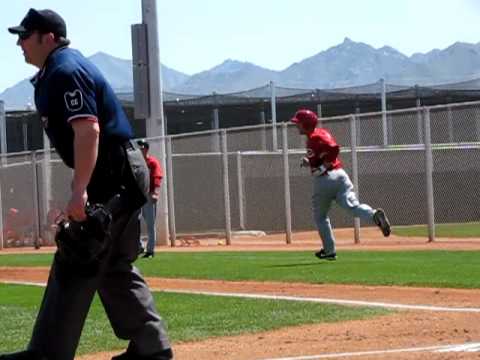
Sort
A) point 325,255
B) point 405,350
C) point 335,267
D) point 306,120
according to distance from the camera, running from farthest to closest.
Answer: point 325,255 → point 306,120 → point 335,267 → point 405,350

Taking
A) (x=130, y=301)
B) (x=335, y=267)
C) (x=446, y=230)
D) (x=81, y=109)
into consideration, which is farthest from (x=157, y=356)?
(x=446, y=230)

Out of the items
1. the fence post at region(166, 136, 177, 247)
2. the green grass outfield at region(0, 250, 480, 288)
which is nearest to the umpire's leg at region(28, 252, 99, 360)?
the green grass outfield at region(0, 250, 480, 288)

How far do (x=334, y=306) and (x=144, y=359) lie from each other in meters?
4.14

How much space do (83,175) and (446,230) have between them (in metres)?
20.3

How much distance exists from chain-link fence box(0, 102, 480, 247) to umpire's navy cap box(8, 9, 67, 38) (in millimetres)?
19863

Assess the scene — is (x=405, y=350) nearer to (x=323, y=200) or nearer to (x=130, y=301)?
(x=130, y=301)

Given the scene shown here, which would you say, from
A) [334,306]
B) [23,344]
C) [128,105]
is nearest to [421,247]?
[334,306]

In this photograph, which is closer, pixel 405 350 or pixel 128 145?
pixel 128 145

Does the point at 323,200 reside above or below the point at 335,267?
above

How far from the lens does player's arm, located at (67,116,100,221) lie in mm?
5957

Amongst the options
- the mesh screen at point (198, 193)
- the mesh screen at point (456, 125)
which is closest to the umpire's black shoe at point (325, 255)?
the mesh screen at point (456, 125)

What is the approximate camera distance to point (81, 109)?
19.7 ft

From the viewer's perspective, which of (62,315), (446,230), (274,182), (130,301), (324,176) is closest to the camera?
(62,315)

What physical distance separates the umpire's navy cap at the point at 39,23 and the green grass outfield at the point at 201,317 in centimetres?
295
